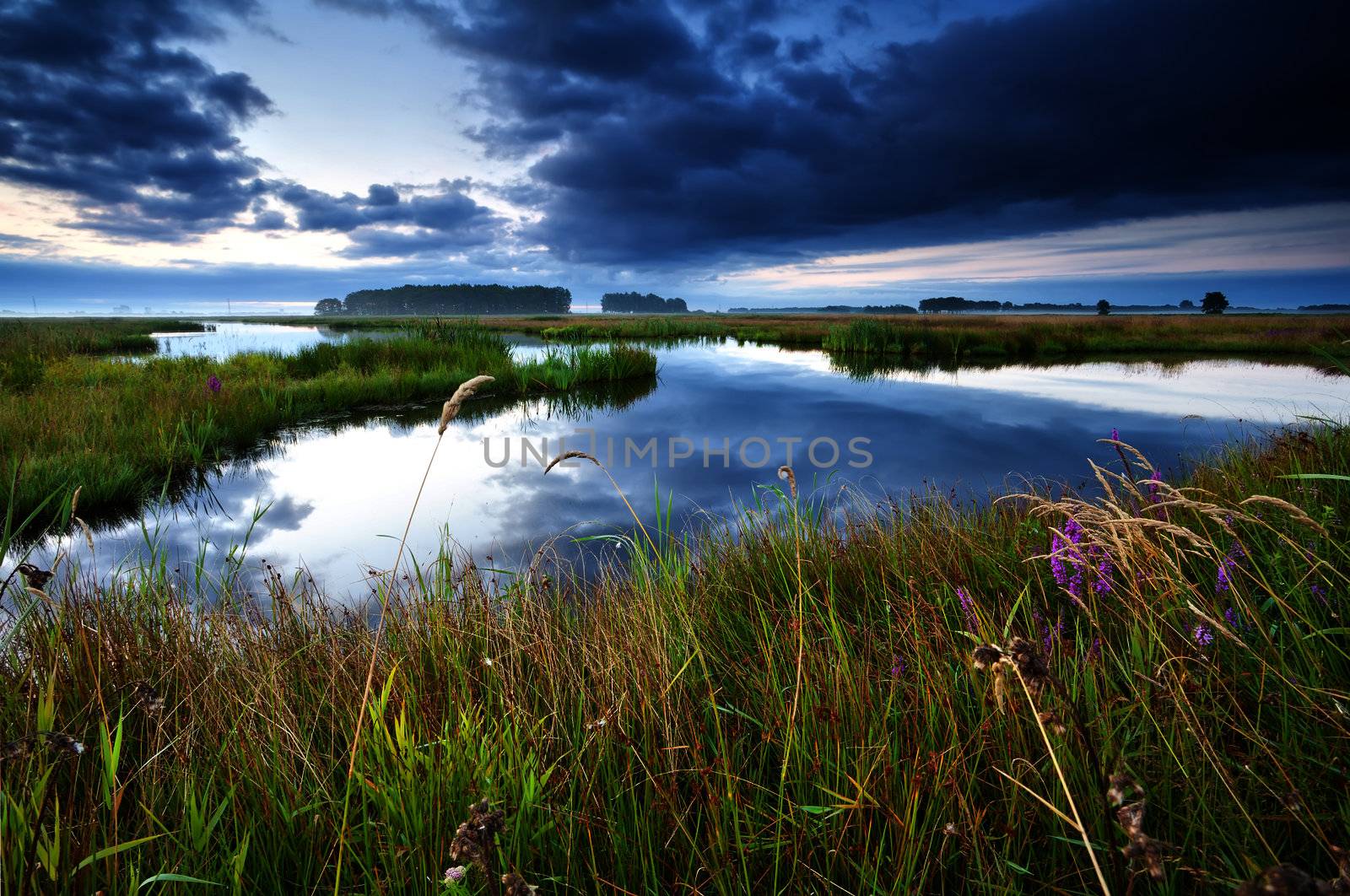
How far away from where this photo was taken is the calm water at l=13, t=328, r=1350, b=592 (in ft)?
19.8

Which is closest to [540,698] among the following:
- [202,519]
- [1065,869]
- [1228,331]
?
[1065,869]

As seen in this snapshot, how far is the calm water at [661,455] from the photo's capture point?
604 centimetres

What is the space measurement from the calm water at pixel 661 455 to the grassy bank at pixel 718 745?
43.3 inches

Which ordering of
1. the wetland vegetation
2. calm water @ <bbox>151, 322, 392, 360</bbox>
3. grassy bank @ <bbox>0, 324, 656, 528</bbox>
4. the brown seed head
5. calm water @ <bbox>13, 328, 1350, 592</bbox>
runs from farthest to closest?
calm water @ <bbox>151, 322, 392, 360</bbox>
grassy bank @ <bbox>0, 324, 656, 528</bbox>
calm water @ <bbox>13, 328, 1350, 592</bbox>
the wetland vegetation
the brown seed head

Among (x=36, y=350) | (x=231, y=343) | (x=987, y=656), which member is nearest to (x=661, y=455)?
(x=987, y=656)

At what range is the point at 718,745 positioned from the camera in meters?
2.29

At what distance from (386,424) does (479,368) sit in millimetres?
5261

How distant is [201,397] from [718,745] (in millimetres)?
11729

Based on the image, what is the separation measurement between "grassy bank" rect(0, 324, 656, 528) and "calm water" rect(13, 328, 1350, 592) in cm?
67

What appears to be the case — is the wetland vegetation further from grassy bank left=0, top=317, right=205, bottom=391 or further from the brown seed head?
grassy bank left=0, top=317, right=205, bottom=391

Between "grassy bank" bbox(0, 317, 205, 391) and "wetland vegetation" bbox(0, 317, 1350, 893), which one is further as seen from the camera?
"grassy bank" bbox(0, 317, 205, 391)

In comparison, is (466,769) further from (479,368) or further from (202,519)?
(479,368)

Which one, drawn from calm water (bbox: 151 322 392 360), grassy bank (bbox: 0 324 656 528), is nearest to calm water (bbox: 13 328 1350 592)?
grassy bank (bbox: 0 324 656 528)

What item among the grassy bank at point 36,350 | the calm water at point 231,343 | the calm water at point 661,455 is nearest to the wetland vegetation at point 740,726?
the calm water at point 661,455
